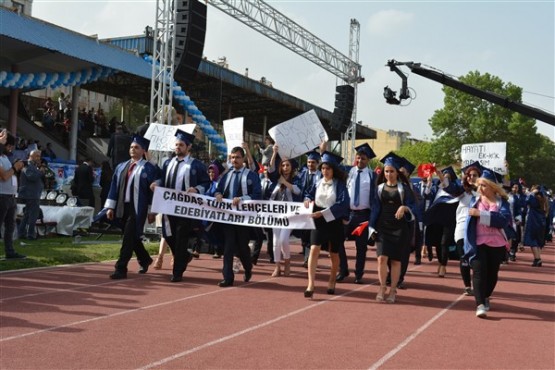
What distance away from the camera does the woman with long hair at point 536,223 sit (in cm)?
1478

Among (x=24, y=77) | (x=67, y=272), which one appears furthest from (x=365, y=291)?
(x=24, y=77)

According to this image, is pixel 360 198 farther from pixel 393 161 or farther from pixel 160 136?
pixel 160 136

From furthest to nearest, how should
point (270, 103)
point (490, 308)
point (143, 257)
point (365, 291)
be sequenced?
point (270, 103) → point (143, 257) → point (365, 291) → point (490, 308)

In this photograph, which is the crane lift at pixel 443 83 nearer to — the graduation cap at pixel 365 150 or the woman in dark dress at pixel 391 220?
the graduation cap at pixel 365 150

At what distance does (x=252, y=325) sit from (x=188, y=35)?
11764 mm

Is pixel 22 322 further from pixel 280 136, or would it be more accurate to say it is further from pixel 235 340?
pixel 280 136

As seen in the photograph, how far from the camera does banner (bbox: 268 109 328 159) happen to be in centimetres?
→ 994

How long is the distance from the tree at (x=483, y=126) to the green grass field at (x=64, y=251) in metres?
45.3

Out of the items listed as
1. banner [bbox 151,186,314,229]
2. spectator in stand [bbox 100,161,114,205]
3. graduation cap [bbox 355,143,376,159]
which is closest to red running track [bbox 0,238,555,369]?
banner [bbox 151,186,314,229]

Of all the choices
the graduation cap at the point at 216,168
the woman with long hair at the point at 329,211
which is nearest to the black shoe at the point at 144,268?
the woman with long hair at the point at 329,211

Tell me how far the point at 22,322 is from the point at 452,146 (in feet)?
174

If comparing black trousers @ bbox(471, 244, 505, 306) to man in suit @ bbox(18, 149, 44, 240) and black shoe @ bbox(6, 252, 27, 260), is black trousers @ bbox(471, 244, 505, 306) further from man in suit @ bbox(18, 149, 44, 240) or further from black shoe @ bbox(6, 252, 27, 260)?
man in suit @ bbox(18, 149, 44, 240)

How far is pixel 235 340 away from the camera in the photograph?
5.87m

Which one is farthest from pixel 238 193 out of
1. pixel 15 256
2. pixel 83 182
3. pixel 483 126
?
pixel 483 126
